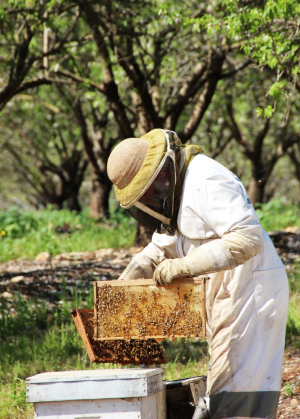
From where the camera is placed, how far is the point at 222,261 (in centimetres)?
214

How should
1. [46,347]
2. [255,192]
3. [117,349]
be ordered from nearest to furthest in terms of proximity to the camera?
1. [117,349]
2. [46,347]
3. [255,192]

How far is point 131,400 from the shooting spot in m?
2.21

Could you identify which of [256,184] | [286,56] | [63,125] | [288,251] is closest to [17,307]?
[286,56]

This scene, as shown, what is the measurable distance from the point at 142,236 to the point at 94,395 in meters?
5.73

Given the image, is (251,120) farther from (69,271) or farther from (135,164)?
(135,164)

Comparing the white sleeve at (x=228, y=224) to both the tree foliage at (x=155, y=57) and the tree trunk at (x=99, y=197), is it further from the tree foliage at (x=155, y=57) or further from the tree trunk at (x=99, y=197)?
the tree trunk at (x=99, y=197)

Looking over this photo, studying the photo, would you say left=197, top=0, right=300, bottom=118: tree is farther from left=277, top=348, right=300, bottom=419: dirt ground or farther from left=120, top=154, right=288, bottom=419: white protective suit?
left=120, top=154, right=288, bottom=419: white protective suit

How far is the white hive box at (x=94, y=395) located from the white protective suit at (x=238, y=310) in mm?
342

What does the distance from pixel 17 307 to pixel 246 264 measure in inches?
127

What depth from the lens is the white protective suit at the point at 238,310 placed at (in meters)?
2.24

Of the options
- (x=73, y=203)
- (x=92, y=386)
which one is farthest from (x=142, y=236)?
(x=73, y=203)

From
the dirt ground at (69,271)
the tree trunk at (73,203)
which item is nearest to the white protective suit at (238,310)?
the dirt ground at (69,271)

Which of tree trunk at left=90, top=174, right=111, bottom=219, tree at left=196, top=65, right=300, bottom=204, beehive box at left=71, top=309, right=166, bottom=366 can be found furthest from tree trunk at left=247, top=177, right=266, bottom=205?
beehive box at left=71, top=309, right=166, bottom=366

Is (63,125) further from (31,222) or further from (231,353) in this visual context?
(231,353)
